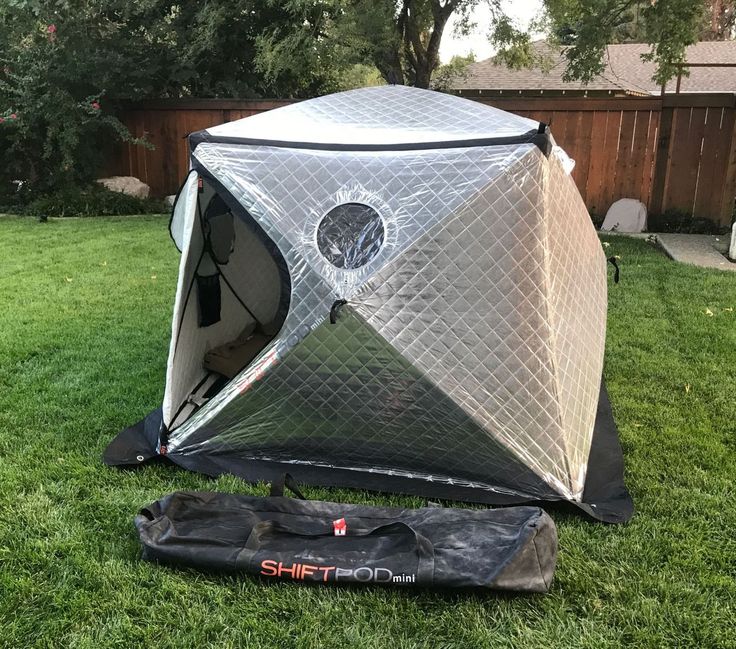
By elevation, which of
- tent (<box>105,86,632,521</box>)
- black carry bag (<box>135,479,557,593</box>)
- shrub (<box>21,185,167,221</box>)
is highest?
tent (<box>105,86,632,521</box>)

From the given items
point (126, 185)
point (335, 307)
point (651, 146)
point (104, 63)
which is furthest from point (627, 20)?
point (335, 307)

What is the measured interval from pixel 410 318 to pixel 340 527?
2.49ft

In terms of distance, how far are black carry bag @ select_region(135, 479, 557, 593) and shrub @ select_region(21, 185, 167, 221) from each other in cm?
783

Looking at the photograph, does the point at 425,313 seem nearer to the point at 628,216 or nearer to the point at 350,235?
the point at 350,235

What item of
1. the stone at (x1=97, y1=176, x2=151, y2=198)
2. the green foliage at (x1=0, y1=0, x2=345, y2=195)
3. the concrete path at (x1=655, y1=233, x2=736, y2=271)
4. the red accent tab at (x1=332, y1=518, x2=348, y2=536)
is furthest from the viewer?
the stone at (x1=97, y1=176, x2=151, y2=198)

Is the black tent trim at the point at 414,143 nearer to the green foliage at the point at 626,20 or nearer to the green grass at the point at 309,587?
the green grass at the point at 309,587

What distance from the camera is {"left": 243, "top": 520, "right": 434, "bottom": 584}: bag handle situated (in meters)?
1.96

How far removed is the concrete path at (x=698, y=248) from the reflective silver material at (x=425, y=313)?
428 centimetres

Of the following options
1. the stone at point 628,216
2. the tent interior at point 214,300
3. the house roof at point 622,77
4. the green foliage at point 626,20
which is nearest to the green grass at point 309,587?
the tent interior at point 214,300

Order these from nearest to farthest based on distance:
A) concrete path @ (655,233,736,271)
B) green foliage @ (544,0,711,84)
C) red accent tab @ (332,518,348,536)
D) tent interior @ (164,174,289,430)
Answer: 1. red accent tab @ (332,518,348,536)
2. tent interior @ (164,174,289,430)
3. concrete path @ (655,233,736,271)
4. green foliage @ (544,0,711,84)

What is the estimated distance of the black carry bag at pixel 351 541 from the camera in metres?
1.94

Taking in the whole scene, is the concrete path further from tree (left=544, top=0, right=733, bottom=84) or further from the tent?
the tent

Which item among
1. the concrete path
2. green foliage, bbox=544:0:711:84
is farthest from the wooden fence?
the concrete path

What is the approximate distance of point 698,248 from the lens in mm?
6930
